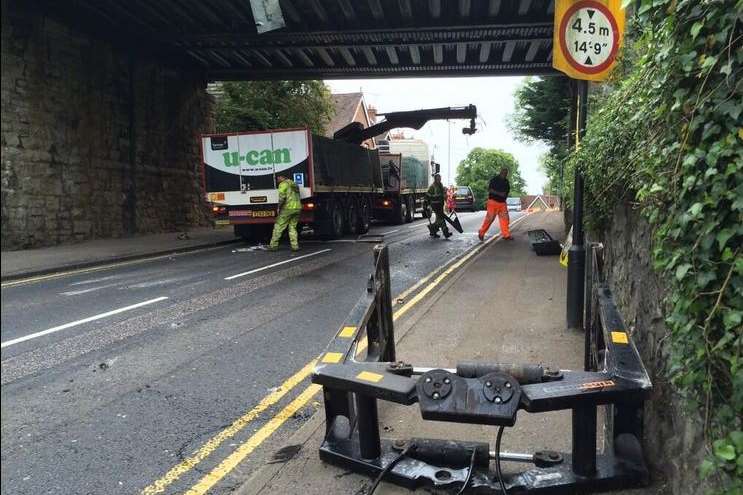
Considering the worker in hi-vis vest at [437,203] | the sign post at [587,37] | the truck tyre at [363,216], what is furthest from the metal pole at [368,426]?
the truck tyre at [363,216]

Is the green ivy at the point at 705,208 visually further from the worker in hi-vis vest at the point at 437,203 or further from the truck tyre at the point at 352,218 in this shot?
the truck tyre at the point at 352,218

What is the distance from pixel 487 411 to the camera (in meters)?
2.68

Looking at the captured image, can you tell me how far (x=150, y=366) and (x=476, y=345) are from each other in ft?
9.96

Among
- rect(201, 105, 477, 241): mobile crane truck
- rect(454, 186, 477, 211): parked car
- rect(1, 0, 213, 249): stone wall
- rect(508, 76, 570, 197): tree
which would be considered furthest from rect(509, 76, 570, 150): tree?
rect(454, 186, 477, 211): parked car

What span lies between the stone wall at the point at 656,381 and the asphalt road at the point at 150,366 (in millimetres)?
2254

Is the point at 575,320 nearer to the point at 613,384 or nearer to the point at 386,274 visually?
the point at 386,274

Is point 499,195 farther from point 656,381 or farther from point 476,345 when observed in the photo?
point 656,381

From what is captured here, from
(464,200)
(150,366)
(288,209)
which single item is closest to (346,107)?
(464,200)

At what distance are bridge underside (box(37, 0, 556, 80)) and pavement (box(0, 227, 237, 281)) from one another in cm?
455

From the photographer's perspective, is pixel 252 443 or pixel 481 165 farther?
pixel 481 165

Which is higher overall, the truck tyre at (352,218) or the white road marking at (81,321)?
the truck tyre at (352,218)

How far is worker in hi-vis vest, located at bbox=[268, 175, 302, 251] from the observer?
14.8 metres

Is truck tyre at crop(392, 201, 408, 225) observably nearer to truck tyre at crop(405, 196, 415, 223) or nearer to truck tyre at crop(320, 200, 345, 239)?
truck tyre at crop(405, 196, 415, 223)

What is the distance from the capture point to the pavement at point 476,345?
10.7ft
